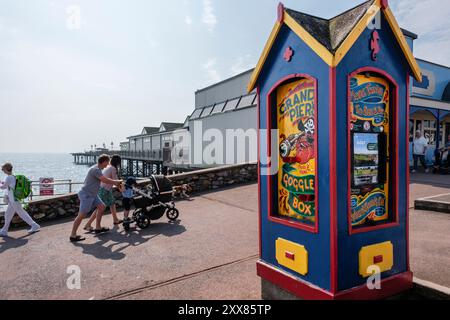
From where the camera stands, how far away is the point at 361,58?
2654mm

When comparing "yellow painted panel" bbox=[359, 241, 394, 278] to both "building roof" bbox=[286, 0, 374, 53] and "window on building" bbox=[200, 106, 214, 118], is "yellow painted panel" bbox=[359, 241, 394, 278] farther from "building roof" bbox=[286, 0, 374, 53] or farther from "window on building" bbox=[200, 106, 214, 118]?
"window on building" bbox=[200, 106, 214, 118]

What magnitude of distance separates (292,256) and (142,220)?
169 inches

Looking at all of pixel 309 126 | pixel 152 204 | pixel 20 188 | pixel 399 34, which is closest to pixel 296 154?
pixel 309 126

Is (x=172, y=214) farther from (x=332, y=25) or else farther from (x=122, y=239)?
(x=332, y=25)

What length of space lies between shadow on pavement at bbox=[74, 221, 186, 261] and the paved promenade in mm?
18

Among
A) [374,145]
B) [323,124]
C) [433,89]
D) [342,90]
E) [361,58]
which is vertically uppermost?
[433,89]

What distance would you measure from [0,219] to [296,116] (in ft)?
25.2

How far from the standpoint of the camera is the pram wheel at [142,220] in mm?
6246

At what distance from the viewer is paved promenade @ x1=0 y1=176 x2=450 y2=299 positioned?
352cm

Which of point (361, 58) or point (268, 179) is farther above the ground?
point (361, 58)

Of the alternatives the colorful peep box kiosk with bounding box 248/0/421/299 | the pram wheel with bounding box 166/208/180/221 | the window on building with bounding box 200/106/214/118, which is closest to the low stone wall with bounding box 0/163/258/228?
the pram wheel with bounding box 166/208/180/221

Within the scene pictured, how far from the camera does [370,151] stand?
9.34 ft
